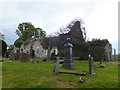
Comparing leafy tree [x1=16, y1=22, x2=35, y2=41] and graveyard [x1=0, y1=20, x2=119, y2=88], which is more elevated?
leafy tree [x1=16, y1=22, x2=35, y2=41]

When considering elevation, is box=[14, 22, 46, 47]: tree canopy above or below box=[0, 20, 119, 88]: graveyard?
above

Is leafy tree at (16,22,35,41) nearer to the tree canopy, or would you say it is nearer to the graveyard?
the tree canopy

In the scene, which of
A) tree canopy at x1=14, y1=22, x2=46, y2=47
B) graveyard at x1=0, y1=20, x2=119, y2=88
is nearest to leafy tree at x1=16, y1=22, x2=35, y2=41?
tree canopy at x1=14, y1=22, x2=46, y2=47

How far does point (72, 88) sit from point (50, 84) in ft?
4.41

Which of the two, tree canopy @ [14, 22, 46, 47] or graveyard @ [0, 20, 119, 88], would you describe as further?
tree canopy @ [14, 22, 46, 47]

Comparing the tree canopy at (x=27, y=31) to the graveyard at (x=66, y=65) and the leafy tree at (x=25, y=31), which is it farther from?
the graveyard at (x=66, y=65)

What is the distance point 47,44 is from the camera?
1868 inches

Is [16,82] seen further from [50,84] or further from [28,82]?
[50,84]

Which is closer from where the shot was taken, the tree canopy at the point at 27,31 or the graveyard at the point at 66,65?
the graveyard at the point at 66,65

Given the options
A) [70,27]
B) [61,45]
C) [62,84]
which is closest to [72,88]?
[62,84]

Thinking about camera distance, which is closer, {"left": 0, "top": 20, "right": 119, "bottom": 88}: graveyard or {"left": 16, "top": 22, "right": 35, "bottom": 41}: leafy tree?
{"left": 0, "top": 20, "right": 119, "bottom": 88}: graveyard

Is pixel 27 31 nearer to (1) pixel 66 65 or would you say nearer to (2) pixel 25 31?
(2) pixel 25 31

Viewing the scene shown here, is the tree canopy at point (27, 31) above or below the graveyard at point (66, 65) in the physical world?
above

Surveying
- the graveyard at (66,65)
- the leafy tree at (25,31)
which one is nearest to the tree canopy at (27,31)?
the leafy tree at (25,31)
